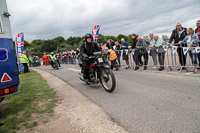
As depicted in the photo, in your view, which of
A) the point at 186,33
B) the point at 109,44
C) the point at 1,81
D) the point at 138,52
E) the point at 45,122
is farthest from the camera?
the point at 109,44

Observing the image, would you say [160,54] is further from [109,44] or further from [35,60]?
[35,60]

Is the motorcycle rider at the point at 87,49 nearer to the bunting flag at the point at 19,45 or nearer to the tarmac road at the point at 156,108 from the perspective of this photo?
the tarmac road at the point at 156,108

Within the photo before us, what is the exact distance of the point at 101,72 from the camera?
5348 millimetres

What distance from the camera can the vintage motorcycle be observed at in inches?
194

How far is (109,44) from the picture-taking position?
41.3ft

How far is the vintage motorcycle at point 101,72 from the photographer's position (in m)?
4.92

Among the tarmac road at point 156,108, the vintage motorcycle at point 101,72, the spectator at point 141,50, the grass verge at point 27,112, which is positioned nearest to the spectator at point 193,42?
the tarmac road at point 156,108

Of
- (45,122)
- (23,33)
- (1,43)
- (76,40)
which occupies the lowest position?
(45,122)

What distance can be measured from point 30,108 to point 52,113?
938 mm

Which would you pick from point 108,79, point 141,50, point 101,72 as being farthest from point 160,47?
point 108,79

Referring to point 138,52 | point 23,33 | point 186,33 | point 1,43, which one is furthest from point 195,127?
point 23,33

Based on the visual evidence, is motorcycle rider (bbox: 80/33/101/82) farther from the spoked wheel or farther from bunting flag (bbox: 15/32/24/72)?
bunting flag (bbox: 15/32/24/72)

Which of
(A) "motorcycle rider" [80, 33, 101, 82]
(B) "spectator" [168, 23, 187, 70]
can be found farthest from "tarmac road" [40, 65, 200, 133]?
(B) "spectator" [168, 23, 187, 70]

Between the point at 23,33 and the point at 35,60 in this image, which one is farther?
the point at 35,60
